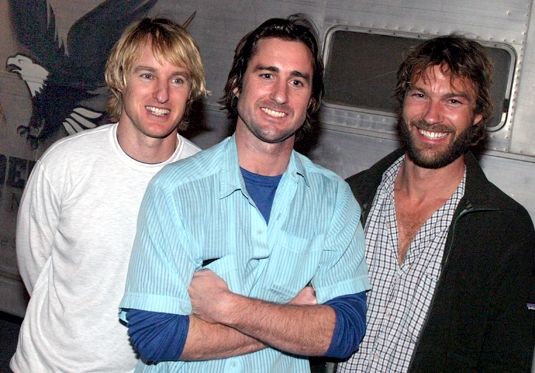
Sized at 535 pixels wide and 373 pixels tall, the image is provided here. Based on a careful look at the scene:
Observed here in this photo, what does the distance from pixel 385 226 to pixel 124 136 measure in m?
1.24

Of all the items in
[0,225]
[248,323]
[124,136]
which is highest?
[124,136]

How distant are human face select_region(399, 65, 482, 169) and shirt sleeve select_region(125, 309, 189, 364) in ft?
4.61

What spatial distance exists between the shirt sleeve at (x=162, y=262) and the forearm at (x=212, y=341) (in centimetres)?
8

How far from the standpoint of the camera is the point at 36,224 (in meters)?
3.46

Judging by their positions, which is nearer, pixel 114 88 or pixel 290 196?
pixel 290 196

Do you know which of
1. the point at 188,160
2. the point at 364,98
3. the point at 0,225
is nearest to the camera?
the point at 188,160

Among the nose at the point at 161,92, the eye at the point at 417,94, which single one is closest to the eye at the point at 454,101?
the eye at the point at 417,94

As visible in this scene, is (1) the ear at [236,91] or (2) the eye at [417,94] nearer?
(1) the ear at [236,91]

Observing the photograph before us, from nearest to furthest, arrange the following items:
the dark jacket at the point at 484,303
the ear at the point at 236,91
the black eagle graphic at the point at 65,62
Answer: the dark jacket at the point at 484,303 < the ear at the point at 236,91 < the black eagle graphic at the point at 65,62

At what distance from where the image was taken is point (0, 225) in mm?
6090

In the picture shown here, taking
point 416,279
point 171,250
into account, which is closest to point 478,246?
point 416,279

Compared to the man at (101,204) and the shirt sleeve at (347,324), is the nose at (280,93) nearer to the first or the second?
the man at (101,204)

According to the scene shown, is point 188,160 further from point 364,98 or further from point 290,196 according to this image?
point 364,98

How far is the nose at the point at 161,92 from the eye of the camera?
3.29 m
